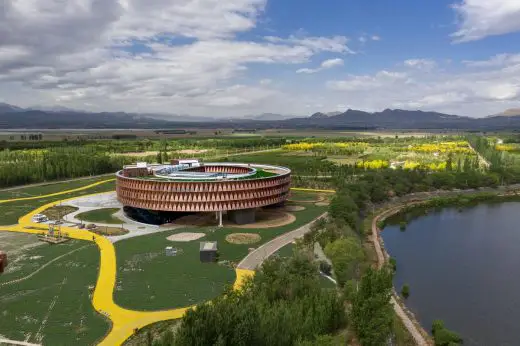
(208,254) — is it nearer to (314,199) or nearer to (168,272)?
(168,272)

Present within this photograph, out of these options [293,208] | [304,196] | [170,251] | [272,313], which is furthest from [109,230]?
[272,313]

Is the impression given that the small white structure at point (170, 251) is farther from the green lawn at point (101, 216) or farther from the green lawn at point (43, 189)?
the green lawn at point (43, 189)

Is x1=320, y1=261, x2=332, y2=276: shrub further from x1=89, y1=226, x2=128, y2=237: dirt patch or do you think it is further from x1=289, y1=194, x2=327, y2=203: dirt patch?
x1=289, y1=194, x2=327, y2=203: dirt patch

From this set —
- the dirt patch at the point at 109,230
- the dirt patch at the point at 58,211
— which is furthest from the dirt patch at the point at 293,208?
the dirt patch at the point at 58,211

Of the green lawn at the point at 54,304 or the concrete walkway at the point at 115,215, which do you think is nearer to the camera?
the green lawn at the point at 54,304

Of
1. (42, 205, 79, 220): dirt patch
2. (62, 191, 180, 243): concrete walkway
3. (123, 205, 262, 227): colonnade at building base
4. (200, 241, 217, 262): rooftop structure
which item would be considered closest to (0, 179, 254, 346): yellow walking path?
(200, 241, 217, 262): rooftop structure

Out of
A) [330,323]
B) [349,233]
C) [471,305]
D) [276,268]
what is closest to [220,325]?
[330,323]
